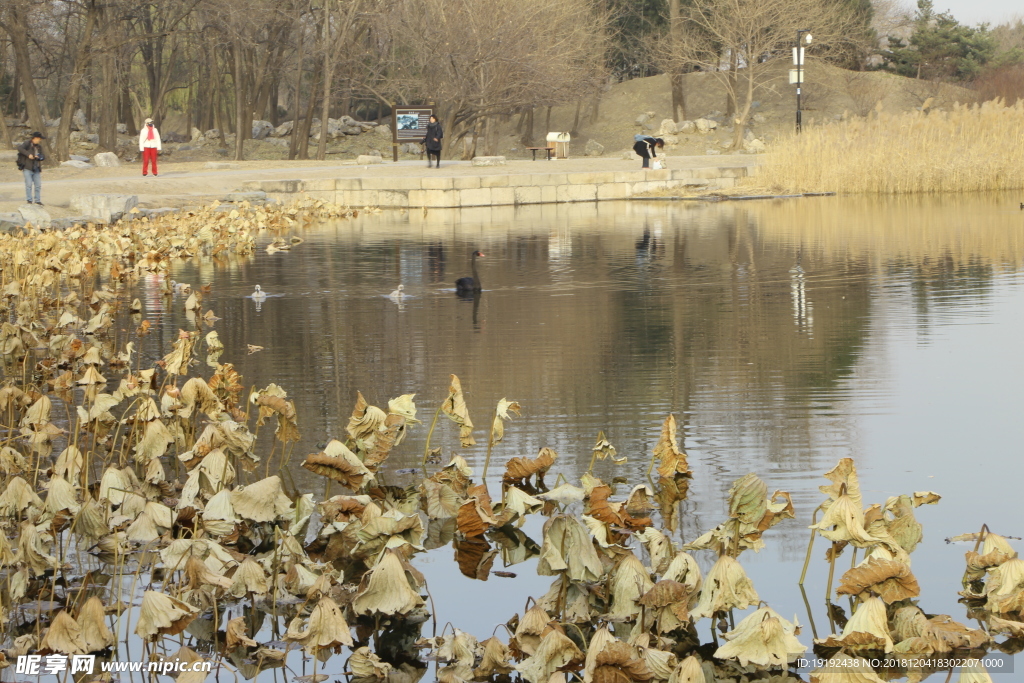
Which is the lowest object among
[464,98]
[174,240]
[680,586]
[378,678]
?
[378,678]

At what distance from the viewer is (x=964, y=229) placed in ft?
55.4

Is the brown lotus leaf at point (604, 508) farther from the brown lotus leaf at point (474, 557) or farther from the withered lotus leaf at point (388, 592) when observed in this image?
the withered lotus leaf at point (388, 592)

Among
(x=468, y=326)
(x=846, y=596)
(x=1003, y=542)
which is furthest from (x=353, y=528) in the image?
(x=468, y=326)

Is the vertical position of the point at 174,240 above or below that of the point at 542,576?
above

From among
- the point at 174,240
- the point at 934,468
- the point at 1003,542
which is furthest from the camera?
the point at 174,240

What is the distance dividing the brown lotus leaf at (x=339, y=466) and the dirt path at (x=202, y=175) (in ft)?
51.8

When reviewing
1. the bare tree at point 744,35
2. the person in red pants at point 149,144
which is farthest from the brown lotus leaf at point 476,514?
the bare tree at point 744,35

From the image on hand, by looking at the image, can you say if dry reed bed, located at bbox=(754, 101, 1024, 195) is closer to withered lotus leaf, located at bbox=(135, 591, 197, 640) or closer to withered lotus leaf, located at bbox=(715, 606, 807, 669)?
withered lotus leaf, located at bbox=(715, 606, 807, 669)

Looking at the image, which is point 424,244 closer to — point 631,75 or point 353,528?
point 353,528

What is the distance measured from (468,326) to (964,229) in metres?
9.54

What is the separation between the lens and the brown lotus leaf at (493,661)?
361cm

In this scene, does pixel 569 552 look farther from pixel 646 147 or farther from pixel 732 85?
pixel 732 85

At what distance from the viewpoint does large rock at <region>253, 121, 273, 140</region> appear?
49.7 meters

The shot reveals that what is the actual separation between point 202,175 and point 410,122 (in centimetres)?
723
